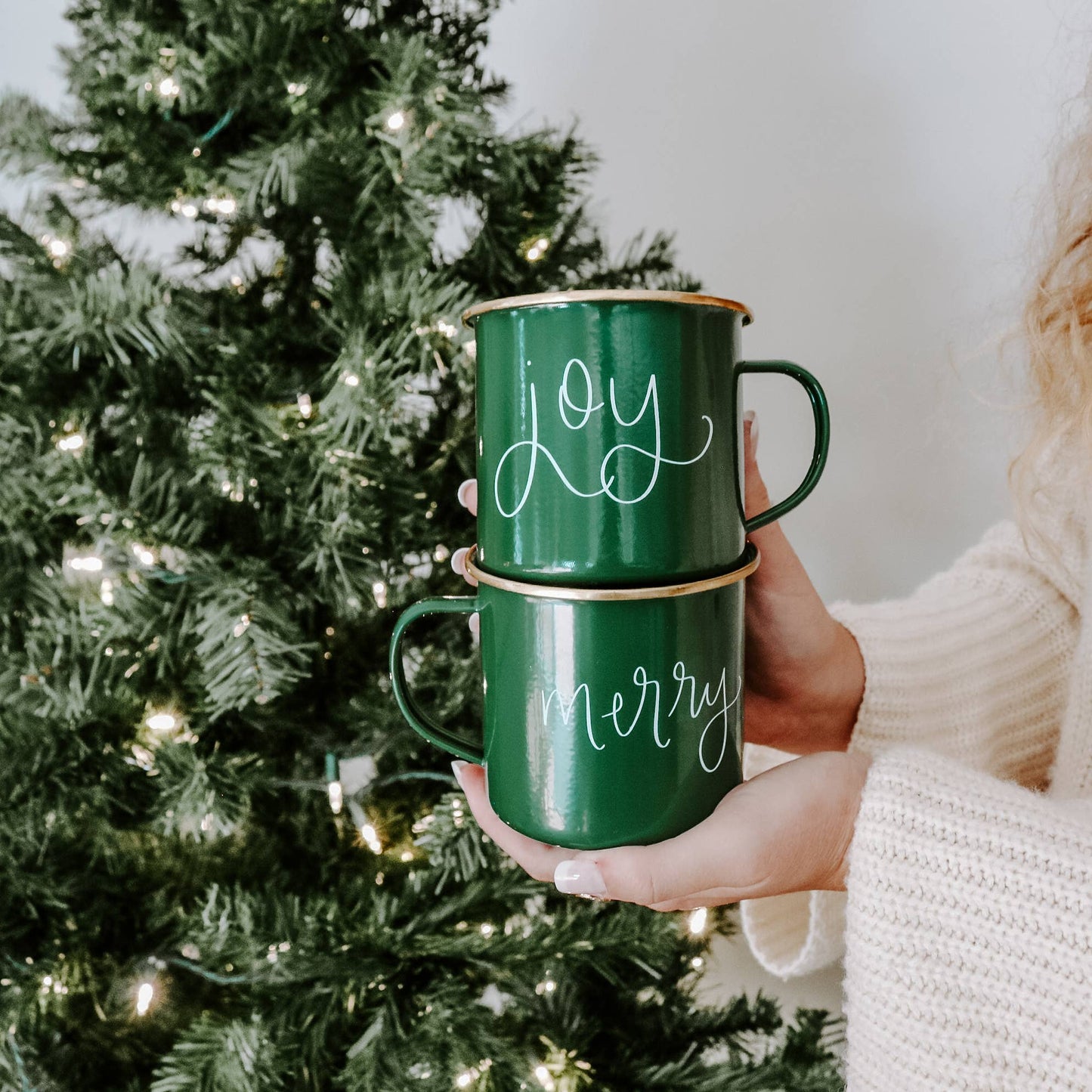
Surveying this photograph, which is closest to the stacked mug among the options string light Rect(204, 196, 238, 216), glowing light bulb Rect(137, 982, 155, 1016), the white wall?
string light Rect(204, 196, 238, 216)

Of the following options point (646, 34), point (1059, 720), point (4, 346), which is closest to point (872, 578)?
point (1059, 720)

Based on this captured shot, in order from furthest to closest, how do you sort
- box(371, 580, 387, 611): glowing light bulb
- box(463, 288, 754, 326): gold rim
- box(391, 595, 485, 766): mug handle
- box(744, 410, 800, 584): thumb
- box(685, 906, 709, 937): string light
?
box(685, 906, 709, 937): string light < box(371, 580, 387, 611): glowing light bulb < box(744, 410, 800, 584): thumb < box(391, 595, 485, 766): mug handle < box(463, 288, 754, 326): gold rim

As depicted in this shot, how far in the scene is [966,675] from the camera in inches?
29.8

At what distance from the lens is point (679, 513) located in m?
0.41

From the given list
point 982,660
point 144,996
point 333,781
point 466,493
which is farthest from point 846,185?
point 144,996

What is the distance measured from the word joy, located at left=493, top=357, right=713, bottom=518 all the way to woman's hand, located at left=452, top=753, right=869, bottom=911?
212mm

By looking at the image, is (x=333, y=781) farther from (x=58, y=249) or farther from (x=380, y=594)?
(x=58, y=249)

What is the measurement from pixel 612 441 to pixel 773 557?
0.89ft

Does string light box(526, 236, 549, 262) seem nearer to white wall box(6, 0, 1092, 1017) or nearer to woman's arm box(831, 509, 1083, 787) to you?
white wall box(6, 0, 1092, 1017)

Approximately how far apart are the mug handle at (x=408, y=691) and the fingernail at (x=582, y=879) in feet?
0.31

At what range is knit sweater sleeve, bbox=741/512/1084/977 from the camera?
74cm

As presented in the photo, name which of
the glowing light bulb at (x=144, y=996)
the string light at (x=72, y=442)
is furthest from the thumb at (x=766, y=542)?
the glowing light bulb at (x=144, y=996)

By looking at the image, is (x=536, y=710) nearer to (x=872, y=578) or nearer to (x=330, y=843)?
(x=330, y=843)

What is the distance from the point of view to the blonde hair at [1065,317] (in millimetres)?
609
